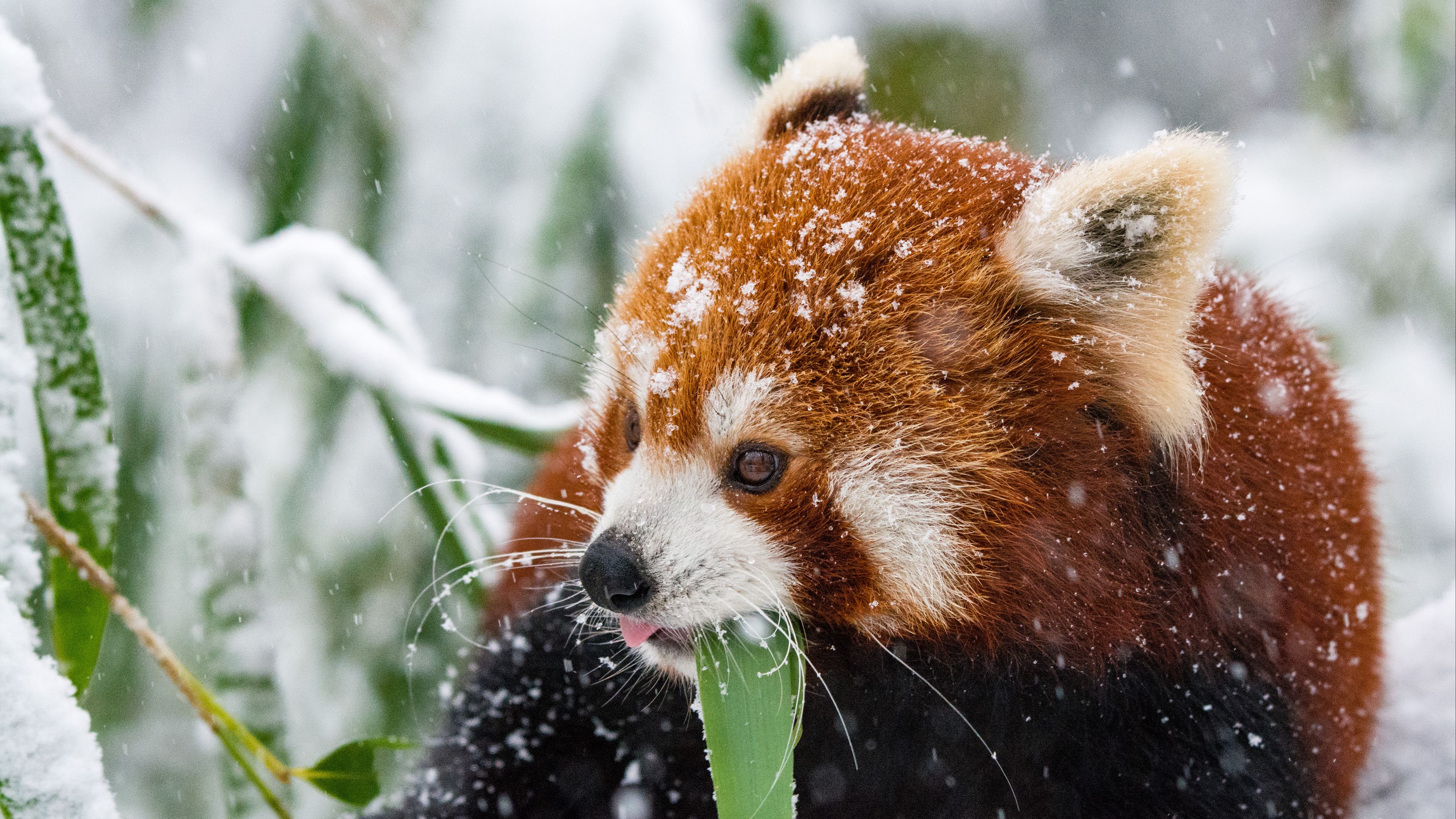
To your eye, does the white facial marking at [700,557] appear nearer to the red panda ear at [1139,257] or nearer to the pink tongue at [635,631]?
the pink tongue at [635,631]

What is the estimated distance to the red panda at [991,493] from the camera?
1.47 m

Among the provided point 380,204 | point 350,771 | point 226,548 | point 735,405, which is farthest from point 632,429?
point 380,204

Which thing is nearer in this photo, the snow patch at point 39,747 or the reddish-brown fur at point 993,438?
the snow patch at point 39,747

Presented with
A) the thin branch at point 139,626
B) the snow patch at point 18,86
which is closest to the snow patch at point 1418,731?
the thin branch at point 139,626

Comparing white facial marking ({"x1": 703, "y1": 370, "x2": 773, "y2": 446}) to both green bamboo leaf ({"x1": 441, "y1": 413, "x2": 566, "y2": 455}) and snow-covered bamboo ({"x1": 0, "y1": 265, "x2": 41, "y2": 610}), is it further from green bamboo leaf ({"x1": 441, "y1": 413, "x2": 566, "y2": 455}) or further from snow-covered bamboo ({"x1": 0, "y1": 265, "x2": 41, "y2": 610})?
green bamboo leaf ({"x1": 441, "y1": 413, "x2": 566, "y2": 455})

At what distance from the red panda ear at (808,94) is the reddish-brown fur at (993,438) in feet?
1.28

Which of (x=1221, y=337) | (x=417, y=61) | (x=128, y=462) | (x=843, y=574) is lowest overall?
(x=843, y=574)

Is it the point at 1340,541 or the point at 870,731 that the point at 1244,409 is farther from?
the point at 870,731

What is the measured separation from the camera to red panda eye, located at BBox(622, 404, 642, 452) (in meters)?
1.73

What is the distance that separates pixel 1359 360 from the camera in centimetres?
374

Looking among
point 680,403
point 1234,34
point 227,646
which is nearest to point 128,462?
point 227,646

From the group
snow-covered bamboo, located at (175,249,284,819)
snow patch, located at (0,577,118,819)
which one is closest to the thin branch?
snow patch, located at (0,577,118,819)

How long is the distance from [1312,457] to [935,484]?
69 cm

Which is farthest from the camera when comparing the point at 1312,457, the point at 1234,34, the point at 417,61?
the point at 1234,34
